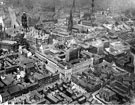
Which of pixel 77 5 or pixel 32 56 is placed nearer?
pixel 32 56

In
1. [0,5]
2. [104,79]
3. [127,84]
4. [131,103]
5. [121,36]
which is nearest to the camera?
[131,103]

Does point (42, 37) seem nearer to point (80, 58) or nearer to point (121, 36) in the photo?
point (80, 58)

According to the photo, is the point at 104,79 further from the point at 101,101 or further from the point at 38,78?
the point at 38,78

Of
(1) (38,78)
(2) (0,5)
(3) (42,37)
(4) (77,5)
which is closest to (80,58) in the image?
(1) (38,78)

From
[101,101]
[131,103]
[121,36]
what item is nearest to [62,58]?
[101,101]

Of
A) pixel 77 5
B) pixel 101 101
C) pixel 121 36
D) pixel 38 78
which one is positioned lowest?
pixel 101 101

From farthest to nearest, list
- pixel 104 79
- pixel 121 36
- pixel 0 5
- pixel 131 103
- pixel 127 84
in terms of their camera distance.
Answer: pixel 0 5 < pixel 121 36 < pixel 104 79 < pixel 127 84 < pixel 131 103

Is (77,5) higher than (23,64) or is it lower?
higher
